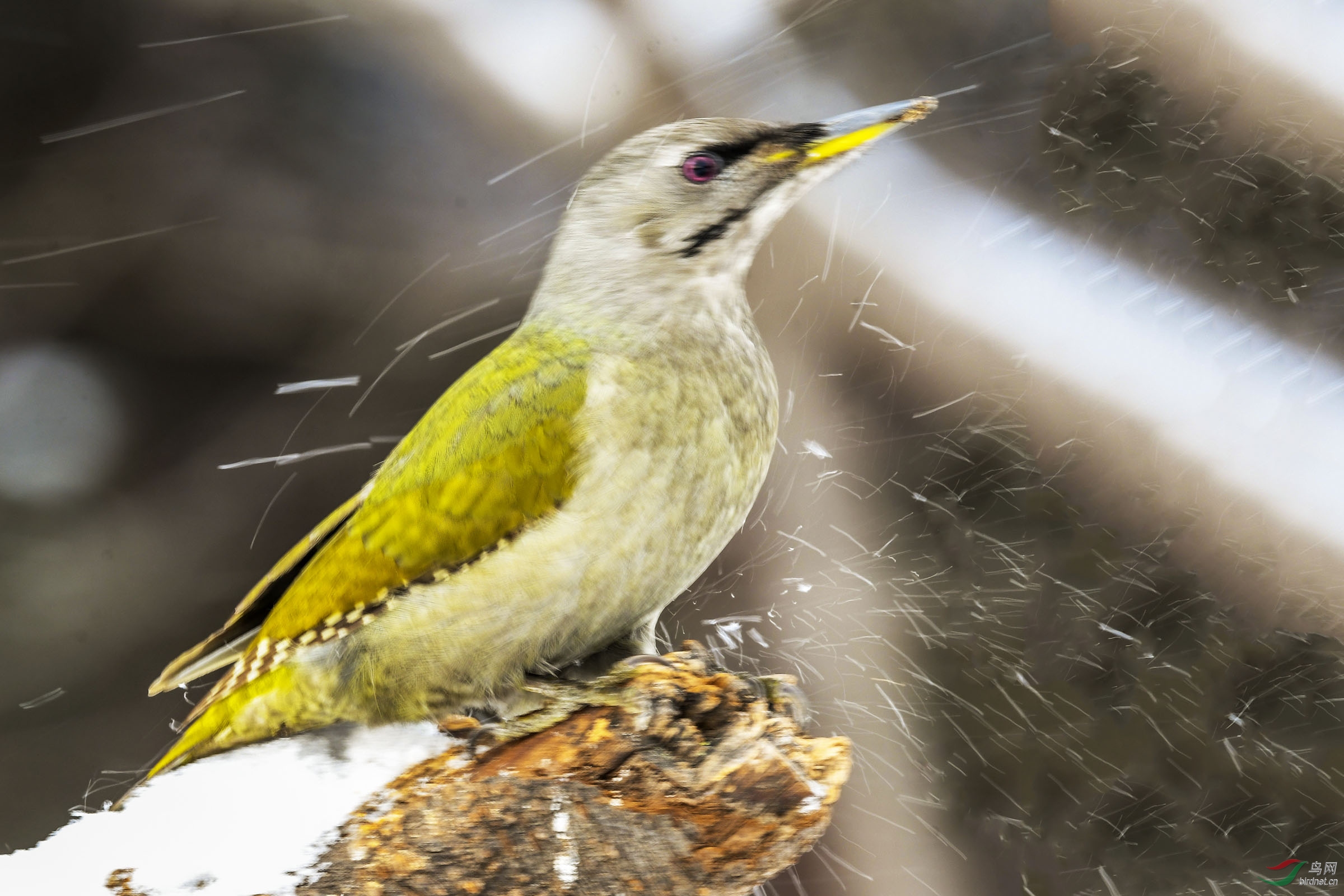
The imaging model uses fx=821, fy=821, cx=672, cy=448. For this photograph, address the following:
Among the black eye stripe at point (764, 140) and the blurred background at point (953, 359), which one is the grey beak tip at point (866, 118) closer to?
the black eye stripe at point (764, 140)

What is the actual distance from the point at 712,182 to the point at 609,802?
460 mm

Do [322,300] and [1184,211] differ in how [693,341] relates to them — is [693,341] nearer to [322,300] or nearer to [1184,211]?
[322,300]

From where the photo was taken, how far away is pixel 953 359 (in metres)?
0.92

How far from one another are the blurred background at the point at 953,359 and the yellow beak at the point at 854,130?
6.6 inches

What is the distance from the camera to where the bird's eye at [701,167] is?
649 millimetres

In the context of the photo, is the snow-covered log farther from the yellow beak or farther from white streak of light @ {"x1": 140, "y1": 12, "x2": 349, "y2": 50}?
white streak of light @ {"x1": 140, "y1": 12, "x2": 349, "y2": 50}

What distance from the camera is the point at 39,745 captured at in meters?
0.78

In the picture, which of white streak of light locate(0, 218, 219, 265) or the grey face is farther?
white streak of light locate(0, 218, 219, 265)

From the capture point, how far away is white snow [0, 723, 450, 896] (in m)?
0.54

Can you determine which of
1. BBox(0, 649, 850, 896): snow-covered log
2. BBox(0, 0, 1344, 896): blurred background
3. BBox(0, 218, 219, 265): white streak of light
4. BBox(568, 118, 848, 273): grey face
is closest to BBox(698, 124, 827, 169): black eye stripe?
BBox(568, 118, 848, 273): grey face

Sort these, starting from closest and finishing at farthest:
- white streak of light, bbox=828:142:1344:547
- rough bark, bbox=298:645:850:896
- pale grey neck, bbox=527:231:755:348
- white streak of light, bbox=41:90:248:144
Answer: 1. rough bark, bbox=298:645:850:896
2. pale grey neck, bbox=527:231:755:348
3. white streak of light, bbox=41:90:248:144
4. white streak of light, bbox=828:142:1344:547

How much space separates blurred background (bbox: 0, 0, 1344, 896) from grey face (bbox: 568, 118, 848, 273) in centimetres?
16

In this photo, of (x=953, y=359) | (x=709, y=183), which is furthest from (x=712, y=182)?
(x=953, y=359)

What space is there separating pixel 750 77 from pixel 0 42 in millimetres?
700
